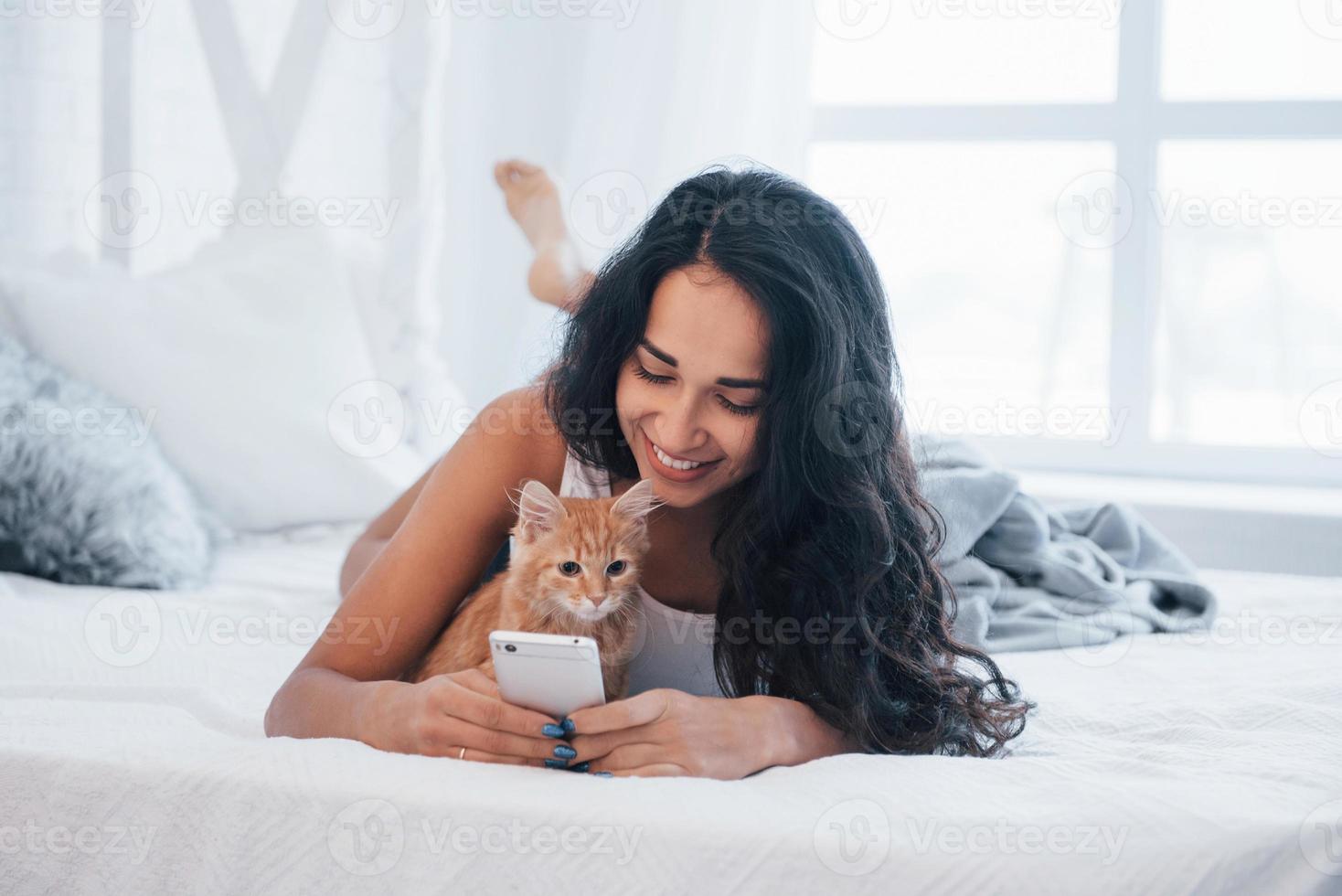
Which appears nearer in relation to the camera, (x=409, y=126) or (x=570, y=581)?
(x=570, y=581)

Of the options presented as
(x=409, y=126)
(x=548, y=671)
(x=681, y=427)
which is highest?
(x=409, y=126)

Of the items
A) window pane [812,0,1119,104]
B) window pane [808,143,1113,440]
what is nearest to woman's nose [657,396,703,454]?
window pane [808,143,1113,440]

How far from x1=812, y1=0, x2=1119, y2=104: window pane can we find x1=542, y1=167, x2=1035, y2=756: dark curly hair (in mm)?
2296

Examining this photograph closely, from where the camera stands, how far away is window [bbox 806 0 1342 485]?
3.37 meters

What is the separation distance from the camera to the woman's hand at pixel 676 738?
3.65 ft

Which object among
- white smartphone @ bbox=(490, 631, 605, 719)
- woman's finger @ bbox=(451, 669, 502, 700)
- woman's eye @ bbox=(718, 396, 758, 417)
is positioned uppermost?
woman's eye @ bbox=(718, 396, 758, 417)

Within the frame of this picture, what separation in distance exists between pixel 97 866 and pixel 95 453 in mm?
1088

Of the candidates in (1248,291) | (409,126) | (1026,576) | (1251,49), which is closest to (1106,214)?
(1248,291)

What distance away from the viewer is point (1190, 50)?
3.39 m

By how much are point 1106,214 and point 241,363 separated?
2617 millimetres

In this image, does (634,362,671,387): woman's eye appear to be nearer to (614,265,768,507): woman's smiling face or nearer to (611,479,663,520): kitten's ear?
(614,265,768,507): woman's smiling face

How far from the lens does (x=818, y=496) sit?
1.34m

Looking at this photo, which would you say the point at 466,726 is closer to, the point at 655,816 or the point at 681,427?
the point at 655,816

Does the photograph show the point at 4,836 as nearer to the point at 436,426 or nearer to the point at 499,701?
the point at 499,701
